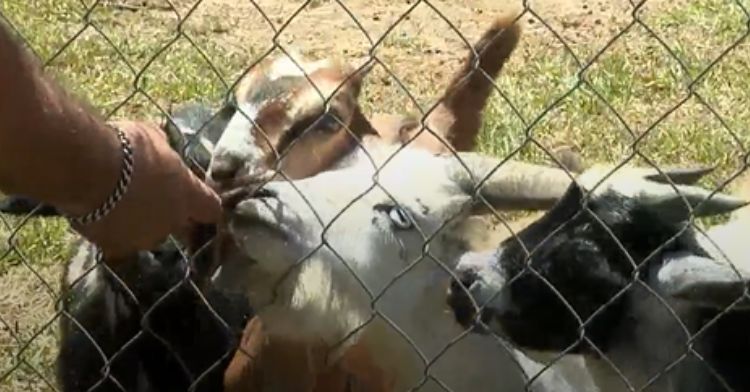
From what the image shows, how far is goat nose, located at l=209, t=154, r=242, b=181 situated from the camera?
2.84 metres

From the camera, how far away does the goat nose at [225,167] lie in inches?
112

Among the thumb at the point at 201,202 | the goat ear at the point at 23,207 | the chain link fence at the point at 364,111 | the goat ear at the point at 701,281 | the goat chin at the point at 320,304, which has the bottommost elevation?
the chain link fence at the point at 364,111

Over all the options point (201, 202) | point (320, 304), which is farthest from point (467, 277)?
point (201, 202)

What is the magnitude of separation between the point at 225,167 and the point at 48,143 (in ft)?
1.81

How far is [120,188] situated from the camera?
243cm

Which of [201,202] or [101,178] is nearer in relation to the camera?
[101,178]

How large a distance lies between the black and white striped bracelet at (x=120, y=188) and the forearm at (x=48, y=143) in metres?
0.01

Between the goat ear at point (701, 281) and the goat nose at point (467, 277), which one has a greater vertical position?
the goat ear at point (701, 281)

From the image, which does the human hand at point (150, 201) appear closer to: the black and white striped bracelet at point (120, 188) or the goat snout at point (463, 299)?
the black and white striped bracelet at point (120, 188)

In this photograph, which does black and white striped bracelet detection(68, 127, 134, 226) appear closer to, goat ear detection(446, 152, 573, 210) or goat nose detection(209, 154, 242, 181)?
goat nose detection(209, 154, 242, 181)

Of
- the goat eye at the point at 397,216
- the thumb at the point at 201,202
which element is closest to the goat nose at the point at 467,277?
the goat eye at the point at 397,216

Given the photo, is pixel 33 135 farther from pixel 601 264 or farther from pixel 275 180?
pixel 601 264

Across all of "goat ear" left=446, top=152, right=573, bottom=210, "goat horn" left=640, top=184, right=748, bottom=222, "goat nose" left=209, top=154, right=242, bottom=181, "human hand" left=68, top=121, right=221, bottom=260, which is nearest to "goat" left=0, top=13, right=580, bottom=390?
"goat nose" left=209, top=154, right=242, bottom=181

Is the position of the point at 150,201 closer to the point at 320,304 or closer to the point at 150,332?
the point at 320,304
